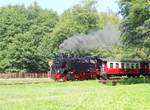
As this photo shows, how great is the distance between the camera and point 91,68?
51.5 m

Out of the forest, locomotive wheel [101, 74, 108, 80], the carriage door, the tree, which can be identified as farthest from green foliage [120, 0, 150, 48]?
the tree

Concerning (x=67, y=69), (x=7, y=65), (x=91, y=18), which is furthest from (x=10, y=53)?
(x=67, y=69)

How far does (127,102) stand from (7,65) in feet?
167

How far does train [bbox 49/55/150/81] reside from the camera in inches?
1928

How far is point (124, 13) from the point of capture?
1890 inches

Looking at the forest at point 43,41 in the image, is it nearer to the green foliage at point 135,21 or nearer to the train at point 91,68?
the train at point 91,68

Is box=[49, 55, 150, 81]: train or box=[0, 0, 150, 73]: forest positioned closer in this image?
box=[49, 55, 150, 81]: train

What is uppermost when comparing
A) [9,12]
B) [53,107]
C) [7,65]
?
[9,12]

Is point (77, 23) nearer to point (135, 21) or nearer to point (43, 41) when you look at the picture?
point (43, 41)

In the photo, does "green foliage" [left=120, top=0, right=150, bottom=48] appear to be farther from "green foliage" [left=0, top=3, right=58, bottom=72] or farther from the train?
"green foliage" [left=0, top=3, right=58, bottom=72]

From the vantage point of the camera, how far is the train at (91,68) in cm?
4897

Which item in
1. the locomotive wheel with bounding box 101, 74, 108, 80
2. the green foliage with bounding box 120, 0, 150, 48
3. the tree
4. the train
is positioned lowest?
the locomotive wheel with bounding box 101, 74, 108, 80

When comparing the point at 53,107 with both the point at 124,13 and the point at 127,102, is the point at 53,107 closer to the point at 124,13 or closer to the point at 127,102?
the point at 127,102

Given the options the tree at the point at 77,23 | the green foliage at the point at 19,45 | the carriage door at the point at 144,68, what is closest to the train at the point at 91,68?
the carriage door at the point at 144,68
